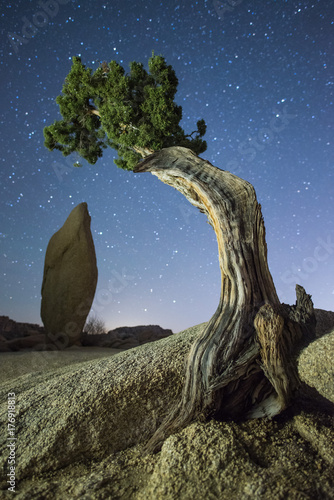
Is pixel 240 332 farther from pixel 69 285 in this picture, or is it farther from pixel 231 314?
pixel 69 285

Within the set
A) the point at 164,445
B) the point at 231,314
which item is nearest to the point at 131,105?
the point at 231,314

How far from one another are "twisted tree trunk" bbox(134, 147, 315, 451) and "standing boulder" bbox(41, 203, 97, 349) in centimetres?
777

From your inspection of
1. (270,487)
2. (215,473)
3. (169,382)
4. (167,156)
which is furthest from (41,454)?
(167,156)

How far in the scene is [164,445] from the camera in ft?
10.8

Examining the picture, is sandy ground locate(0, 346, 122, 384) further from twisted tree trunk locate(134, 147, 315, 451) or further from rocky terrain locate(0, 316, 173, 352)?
twisted tree trunk locate(134, 147, 315, 451)

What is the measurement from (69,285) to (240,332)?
8.96 meters

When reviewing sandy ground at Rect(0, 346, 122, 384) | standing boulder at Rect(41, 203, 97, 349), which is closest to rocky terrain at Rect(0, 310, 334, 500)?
sandy ground at Rect(0, 346, 122, 384)

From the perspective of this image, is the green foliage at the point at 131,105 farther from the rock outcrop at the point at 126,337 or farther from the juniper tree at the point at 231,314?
the rock outcrop at the point at 126,337

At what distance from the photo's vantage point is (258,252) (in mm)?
4422

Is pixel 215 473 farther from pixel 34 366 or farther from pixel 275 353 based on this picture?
pixel 34 366

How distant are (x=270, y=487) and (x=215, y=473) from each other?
0.48m

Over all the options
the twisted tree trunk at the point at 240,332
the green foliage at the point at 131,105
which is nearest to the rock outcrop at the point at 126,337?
the green foliage at the point at 131,105

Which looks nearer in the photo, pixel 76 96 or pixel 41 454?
pixel 41 454

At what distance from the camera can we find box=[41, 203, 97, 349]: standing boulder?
11656 mm
